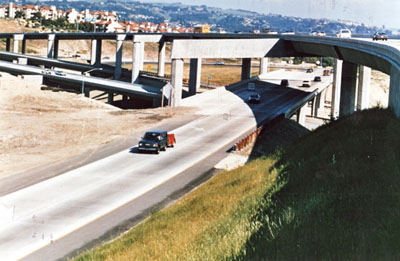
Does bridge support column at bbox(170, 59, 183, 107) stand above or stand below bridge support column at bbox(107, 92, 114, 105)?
above

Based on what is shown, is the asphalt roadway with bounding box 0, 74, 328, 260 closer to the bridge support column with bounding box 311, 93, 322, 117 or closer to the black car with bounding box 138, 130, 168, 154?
the black car with bounding box 138, 130, 168, 154

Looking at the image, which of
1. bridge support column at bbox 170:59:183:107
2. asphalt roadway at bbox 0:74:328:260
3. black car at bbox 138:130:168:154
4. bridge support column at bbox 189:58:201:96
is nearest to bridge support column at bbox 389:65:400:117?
asphalt roadway at bbox 0:74:328:260

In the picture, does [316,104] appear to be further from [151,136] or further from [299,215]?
[299,215]

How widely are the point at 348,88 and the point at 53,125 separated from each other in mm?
40664

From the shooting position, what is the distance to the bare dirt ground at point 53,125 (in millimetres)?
46906

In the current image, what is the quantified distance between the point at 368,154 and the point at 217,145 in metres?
28.1

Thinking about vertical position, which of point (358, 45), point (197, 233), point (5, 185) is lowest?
point (5, 185)

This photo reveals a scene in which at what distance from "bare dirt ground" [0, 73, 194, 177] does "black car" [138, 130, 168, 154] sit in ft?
20.5

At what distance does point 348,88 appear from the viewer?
72.7 meters

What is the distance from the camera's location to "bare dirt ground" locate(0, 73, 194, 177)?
154ft

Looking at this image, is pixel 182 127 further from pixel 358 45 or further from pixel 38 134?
pixel 358 45

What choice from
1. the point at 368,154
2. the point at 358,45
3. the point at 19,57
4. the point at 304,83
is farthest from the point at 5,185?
the point at 19,57

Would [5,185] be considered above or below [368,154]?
below

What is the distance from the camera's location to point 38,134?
2242 inches
